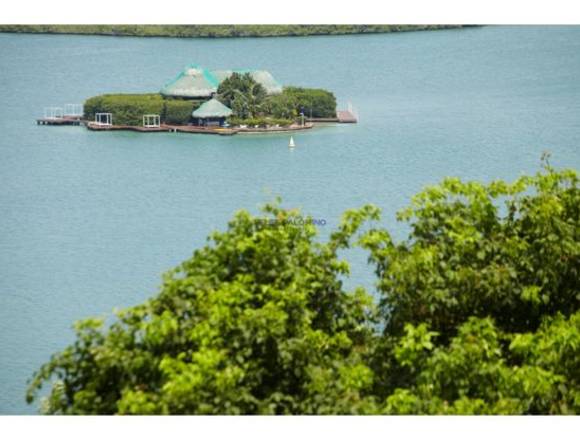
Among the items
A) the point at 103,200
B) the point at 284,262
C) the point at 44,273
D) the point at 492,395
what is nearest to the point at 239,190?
the point at 103,200

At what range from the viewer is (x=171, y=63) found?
5871 mm

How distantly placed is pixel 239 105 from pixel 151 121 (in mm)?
479

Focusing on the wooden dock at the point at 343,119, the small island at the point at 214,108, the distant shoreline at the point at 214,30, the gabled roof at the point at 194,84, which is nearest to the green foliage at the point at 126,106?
the small island at the point at 214,108

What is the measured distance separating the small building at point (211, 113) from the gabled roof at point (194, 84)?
0.35ft

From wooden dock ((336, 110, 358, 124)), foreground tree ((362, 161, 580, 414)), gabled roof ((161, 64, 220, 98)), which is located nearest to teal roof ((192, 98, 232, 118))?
gabled roof ((161, 64, 220, 98))

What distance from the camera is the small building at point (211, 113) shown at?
602cm

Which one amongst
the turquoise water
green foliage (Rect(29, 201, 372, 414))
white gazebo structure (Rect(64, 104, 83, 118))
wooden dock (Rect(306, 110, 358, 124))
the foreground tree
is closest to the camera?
green foliage (Rect(29, 201, 372, 414))

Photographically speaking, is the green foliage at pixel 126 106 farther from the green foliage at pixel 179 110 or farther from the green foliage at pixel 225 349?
the green foliage at pixel 225 349

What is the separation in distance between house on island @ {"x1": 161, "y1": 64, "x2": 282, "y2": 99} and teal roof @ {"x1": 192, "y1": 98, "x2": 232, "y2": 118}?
→ 0.31 ft

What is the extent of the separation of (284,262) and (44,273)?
2.36 meters

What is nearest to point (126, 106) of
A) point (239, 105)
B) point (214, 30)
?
point (239, 105)

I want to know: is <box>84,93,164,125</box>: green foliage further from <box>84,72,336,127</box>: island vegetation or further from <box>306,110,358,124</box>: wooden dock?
<box>306,110,358,124</box>: wooden dock

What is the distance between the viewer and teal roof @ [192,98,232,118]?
19.7 ft

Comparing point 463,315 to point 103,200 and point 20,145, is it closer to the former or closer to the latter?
point 103,200
